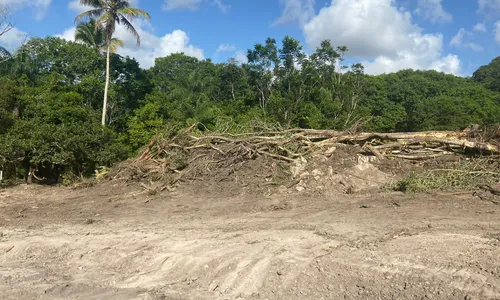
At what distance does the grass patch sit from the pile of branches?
1074 mm

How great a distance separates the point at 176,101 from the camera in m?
27.9

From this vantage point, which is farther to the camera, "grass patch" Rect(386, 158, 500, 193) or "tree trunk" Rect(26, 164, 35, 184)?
"tree trunk" Rect(26, 164, 35, 184)

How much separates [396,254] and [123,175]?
9.93 meters

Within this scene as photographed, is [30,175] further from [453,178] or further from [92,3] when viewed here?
[453,178]

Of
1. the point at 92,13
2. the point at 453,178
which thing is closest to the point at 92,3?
the point at 92,13

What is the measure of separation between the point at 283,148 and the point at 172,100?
1880 centimetres

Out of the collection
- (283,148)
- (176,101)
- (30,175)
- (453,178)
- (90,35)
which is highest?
(90,35)

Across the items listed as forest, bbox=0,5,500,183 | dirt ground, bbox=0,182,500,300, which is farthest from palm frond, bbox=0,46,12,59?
dirt ground, bbox=0,182,500,300

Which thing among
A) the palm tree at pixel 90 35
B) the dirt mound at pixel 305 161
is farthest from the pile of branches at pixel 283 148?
the palm tree at pixel 90 35

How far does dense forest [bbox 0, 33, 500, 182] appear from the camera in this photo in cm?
1590

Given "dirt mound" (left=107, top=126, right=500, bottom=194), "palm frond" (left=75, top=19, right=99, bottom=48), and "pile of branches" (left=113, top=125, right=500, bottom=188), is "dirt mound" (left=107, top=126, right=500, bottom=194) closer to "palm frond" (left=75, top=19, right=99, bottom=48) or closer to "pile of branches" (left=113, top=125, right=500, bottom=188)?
"pile of branches" (left=113, top=125, right=500, bottom=188)

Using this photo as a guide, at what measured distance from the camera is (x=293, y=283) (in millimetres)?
4758

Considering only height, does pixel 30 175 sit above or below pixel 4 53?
below

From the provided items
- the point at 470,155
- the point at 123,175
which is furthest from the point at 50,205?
the point at 470,155
